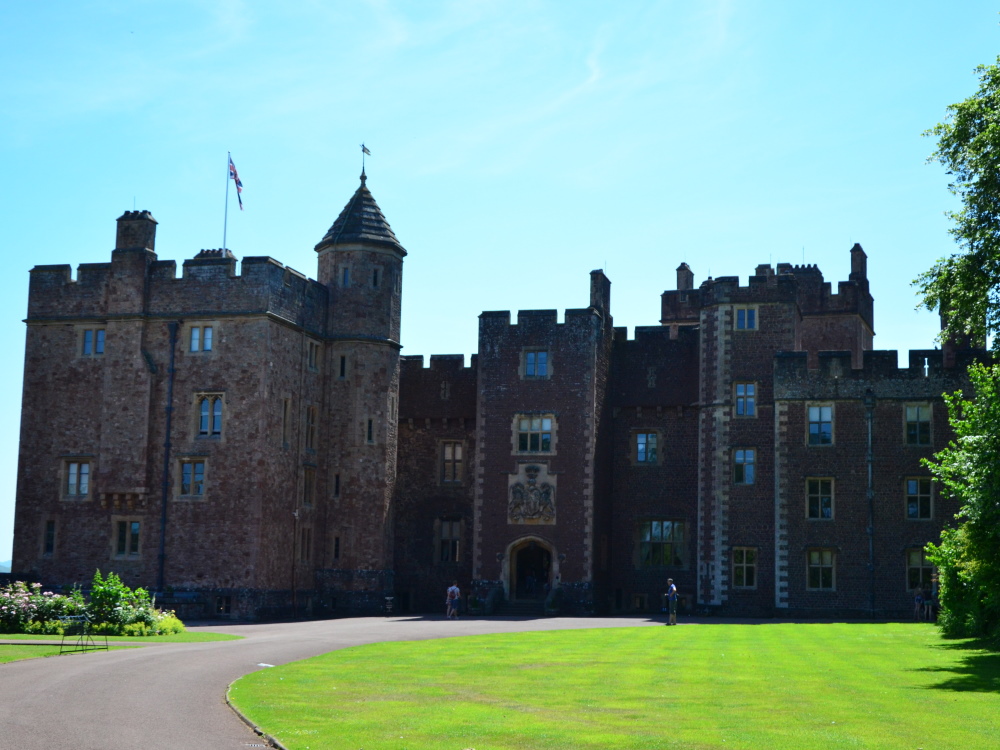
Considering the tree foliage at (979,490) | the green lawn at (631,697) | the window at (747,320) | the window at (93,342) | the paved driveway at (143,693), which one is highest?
the window at (747,320)

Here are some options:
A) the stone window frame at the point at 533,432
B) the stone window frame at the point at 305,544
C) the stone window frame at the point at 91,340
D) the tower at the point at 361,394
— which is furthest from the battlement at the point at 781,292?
the stone window frame at the point at 91,340

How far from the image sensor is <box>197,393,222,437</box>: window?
43.9 meters

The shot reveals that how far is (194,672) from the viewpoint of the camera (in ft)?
73.8

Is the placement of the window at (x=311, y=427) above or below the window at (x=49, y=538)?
above

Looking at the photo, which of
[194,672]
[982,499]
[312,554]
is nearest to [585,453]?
[312,554]

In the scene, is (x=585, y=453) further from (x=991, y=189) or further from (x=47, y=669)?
(x=47, y=669)

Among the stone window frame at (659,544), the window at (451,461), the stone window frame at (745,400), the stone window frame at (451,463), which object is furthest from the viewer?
the window at (451,461)

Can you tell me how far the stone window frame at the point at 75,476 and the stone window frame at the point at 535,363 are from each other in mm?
17055

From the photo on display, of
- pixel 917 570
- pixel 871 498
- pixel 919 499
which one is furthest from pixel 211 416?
pixel 917 570

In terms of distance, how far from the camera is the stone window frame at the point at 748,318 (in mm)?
48406

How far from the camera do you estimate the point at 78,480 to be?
45.0 m

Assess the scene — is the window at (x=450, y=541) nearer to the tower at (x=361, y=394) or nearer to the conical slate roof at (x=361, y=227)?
the tower at (x=361, y=394)

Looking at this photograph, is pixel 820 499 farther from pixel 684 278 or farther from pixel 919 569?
pixel 684 278

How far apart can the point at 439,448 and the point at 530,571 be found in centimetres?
652
